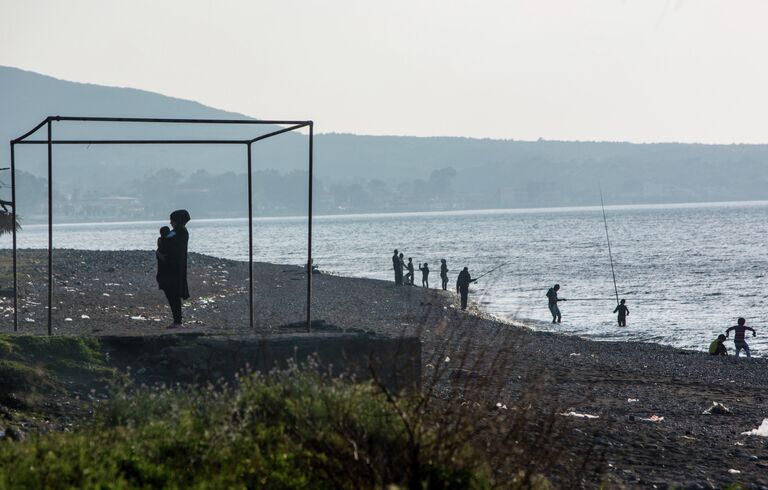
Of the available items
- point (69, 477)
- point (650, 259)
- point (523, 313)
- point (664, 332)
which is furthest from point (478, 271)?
point (69, 477)

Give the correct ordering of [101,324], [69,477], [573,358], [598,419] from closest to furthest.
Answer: [69,477] → [598,419] → [101,324] → [573,358]

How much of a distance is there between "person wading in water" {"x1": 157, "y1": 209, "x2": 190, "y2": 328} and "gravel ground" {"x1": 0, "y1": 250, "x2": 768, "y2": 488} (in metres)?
0.53

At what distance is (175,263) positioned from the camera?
1462 cm

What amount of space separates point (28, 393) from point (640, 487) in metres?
5.64

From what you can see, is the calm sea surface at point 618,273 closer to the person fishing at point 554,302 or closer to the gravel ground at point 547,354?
the person fishing at point 554,302

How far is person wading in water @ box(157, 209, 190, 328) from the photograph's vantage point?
47.6ft

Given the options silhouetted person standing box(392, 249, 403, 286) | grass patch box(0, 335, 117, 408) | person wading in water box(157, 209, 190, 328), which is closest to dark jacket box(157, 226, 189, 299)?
person wading in water box(157, 209, 190, 328)

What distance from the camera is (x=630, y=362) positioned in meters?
22.5

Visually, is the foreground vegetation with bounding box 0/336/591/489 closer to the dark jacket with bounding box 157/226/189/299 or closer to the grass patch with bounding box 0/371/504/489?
the grass patch with bounding box 0/371/504/489

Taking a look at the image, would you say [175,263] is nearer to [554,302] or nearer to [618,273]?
[554,302]

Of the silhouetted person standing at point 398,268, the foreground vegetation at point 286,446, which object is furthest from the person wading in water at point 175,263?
the silhouetted person standing at point 398,268

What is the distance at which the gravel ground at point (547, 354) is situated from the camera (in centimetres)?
1037

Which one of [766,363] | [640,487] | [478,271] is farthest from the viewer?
[478,271]

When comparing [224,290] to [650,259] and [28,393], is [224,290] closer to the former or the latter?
[28,393]
